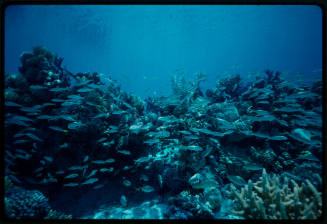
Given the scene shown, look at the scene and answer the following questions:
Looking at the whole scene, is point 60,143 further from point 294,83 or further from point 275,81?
point 275,81

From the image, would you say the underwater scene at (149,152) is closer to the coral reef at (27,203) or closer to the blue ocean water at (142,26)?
the coral reef at (27,203)

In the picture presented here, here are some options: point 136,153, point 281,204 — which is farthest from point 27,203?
point 281,204

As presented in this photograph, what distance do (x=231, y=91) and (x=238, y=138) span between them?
3746mm

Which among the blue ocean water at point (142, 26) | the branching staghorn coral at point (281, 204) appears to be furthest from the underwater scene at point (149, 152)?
the blue ocean water at point (142, 26)

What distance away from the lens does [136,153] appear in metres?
5.54

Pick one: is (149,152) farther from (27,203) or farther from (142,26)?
(142,26)

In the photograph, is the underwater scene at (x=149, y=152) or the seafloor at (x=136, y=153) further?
the seafloor at (x=136, y=153)

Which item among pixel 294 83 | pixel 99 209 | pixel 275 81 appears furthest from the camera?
pixel 275 81

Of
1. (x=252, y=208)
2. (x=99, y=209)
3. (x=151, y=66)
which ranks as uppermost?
(x=151, y=66)

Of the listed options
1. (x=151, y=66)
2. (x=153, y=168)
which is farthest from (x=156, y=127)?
(x=151, y=66)

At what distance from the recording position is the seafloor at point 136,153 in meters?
4.12

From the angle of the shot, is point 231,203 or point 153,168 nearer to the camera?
point 231,203

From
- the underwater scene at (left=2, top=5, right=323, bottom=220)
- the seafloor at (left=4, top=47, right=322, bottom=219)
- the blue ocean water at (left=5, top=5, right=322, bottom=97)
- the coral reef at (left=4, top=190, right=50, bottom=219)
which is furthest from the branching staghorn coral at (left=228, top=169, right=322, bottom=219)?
the coral reef at (left=4, top=190, right=50, bottom=219)
